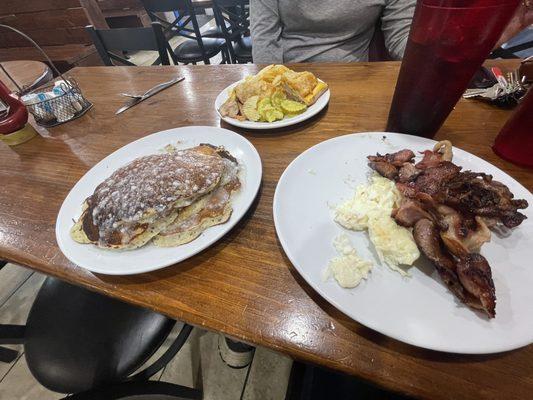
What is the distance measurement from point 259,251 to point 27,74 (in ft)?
10.8

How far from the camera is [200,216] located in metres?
0.77

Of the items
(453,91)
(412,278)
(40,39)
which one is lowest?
(40,39)

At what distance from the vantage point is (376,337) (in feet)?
1.76

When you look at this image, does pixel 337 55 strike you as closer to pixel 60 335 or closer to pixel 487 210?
pixel 487 210

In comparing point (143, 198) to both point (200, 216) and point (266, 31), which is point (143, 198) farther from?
point (266, 31)

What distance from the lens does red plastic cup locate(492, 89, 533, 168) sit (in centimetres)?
75

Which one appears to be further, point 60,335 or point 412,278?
point 60,335

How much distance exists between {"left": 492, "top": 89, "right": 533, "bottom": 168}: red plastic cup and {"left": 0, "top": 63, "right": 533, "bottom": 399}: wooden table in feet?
0.10

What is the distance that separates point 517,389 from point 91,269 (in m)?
0.92

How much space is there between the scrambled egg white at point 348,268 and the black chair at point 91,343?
0.74 metres

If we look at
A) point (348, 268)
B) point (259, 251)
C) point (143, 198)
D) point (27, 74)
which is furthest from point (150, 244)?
point (27, 74)

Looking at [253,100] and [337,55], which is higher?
[253,100]

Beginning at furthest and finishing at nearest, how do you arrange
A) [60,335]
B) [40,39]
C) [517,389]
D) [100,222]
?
[40,39] → [60,335] → [100,222] → [517,389]

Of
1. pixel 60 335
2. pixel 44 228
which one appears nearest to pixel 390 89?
pixel 44 228
